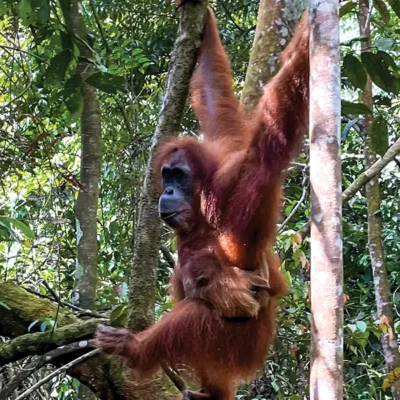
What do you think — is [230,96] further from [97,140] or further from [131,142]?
[131,142]

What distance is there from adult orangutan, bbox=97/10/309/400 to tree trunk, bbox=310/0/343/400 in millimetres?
507

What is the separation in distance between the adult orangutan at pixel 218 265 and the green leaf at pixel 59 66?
0.60 metres

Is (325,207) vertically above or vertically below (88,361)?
above

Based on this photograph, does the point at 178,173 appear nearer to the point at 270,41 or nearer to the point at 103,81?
the point at 103,81

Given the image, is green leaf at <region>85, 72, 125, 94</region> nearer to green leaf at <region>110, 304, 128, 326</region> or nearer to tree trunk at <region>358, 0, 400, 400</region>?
green leaf at <region>110, 304, 128, 326</region>

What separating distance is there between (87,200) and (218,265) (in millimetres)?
1578

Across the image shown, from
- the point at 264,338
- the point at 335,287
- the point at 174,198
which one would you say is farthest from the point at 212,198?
the point at 335,287

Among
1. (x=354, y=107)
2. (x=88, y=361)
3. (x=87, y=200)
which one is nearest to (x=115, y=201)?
(x=87, y=200)

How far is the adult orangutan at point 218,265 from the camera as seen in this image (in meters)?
2.64

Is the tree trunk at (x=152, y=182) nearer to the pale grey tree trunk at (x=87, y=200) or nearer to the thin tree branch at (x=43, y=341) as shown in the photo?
the thin tree branch at (x=43, y=341)

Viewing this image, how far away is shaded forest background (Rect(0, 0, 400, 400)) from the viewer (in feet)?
9.57

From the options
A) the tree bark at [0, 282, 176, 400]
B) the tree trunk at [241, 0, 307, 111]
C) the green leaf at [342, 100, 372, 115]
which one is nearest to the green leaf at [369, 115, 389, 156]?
the green leaf at [342, 100, 372, 115]

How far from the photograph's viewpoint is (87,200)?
13.6 feet

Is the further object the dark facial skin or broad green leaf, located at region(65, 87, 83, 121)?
broad green leaf, located at region(65, 87, 83, 121)
